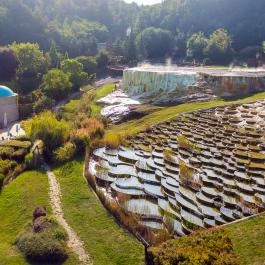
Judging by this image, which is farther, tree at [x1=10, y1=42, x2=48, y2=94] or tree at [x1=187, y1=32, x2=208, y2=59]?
tree at [x1=187, y1=32, x2=208, y2=59]

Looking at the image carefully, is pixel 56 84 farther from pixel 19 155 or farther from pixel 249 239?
pixel 249 239

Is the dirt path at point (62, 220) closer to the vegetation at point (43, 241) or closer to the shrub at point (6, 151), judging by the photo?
the vegetation at point (43, 241)

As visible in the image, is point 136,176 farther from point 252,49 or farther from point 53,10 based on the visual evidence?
point 53,10

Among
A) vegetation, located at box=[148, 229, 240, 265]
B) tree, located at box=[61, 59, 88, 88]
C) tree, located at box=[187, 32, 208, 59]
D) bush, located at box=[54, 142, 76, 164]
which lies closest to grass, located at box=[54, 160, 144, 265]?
vegetation, located at box=[148, 229, 240, 265]

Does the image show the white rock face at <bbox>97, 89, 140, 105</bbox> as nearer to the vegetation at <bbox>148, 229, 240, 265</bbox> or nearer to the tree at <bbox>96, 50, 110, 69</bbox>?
the vegetation at <bbox>148, 229, 240, 265</bbox>

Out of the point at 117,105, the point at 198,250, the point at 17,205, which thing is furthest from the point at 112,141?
the point at 198,250

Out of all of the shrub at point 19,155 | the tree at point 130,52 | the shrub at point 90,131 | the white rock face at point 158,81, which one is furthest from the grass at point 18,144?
the tree at point 130,52
